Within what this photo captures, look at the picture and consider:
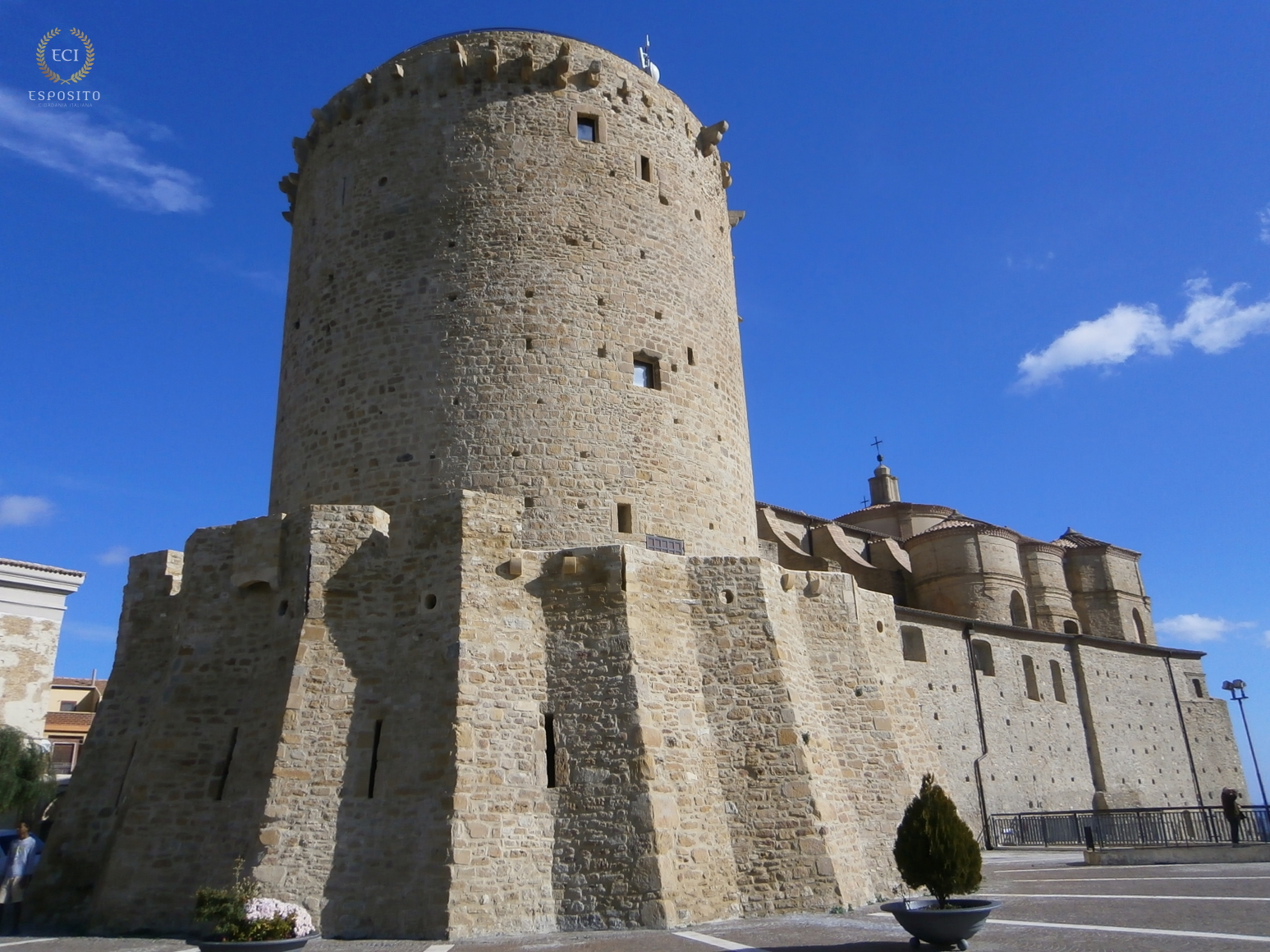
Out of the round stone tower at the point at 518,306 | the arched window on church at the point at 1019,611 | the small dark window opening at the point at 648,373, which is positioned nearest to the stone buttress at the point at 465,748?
the round stone tower at the point at 518,306

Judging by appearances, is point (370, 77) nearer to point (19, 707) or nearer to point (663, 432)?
point (663, 432)

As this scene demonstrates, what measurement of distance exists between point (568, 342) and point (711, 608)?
4756mm

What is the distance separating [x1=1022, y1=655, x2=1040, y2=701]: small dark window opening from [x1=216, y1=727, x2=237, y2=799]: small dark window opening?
2394cm

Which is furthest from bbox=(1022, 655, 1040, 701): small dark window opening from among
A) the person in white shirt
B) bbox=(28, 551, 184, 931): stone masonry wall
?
the person in white shirt

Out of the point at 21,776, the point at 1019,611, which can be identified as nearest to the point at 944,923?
the point at 21,776

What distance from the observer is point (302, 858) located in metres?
11.3

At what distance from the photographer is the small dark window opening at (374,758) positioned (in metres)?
11.9

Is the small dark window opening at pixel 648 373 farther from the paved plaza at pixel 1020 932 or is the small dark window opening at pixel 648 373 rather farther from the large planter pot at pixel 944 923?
the large planter pot at pixel 944 923

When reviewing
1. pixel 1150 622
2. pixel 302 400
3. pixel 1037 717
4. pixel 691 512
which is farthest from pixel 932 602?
pixel 302 400

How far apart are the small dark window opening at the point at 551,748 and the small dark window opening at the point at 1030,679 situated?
70.6ft

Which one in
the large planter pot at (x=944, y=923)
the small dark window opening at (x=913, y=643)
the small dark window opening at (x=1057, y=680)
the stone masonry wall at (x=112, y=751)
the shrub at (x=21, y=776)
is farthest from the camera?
the small dark window opening at (x=1057, y=680)

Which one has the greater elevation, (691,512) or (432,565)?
(691,512)

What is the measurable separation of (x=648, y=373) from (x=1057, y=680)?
2172 centimetres

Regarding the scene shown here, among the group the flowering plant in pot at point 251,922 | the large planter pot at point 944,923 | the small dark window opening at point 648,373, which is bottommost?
the large planter pot at point 944,923
